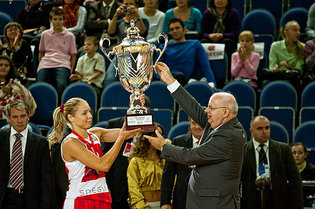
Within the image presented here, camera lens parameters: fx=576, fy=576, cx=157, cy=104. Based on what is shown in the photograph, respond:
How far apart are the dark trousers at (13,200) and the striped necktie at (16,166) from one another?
0.19 feet

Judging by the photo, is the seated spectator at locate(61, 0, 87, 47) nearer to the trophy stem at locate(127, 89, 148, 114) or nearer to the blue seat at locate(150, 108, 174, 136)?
the blue seat at locate(150, 108, 174, 136)

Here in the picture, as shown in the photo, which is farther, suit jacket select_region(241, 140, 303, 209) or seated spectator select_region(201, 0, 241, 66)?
seated spectator select_region(201, 0, 241, 66)

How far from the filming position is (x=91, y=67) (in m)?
8.21

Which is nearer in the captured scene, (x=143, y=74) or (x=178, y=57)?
(x=143, y=74)

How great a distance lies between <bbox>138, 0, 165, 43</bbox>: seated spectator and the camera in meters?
8.82

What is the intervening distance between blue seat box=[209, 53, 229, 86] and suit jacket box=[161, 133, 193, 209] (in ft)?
9.69

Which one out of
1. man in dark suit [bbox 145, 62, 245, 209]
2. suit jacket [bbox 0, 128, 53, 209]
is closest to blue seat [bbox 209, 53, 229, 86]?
suit jacket [bbox 0, 128, 53, 209]

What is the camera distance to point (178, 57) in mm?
7836

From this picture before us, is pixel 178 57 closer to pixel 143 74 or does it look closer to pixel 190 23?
pixel 190 23

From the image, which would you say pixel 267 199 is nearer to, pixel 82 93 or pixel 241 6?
pixel 82 93

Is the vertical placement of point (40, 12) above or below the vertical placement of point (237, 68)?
above

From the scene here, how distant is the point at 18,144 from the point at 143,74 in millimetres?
1656

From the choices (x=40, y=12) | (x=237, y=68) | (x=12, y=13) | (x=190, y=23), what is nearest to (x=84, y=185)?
(x=237, y=68)

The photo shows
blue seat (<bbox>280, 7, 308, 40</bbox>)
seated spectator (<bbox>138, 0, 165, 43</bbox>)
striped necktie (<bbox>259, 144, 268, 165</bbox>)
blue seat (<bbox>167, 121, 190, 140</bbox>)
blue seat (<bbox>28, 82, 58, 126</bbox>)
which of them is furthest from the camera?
blue seat (<bbox>280, 7, 308, 40</bbox>)
